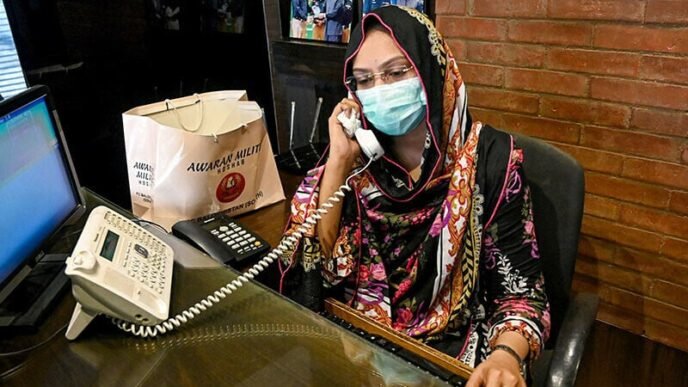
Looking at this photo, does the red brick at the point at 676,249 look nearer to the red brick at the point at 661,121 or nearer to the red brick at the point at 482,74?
the red brick at the point at 661,121

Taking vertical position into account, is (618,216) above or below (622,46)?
below

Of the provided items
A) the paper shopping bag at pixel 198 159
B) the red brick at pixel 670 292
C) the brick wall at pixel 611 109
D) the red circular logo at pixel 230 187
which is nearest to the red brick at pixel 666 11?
the brick wall at pixel 611 109

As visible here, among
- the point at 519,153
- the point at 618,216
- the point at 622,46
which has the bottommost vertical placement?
the point at 618,216

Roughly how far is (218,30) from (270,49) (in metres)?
0.28

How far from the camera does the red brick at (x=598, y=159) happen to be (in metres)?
1.86

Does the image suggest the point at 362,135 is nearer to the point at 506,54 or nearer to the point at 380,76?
the point at 380,76

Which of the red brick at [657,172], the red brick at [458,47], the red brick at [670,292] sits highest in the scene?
the red brick at [458,47]

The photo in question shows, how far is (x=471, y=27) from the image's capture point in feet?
6.53

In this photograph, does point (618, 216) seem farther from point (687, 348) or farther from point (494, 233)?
point (494, 233)

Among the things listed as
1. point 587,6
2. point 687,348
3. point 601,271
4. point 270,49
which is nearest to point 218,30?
point 270,49

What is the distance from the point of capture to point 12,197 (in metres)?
1.02

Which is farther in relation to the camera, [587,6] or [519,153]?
[587,6]

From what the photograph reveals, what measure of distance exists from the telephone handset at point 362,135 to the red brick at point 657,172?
100 centimetres

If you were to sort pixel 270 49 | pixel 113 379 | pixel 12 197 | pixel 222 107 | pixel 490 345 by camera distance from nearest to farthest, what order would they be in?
pixel 113 379 < pixel 12 197 < pixel 490 345 < pixel 222 107 < pixel 270 49
